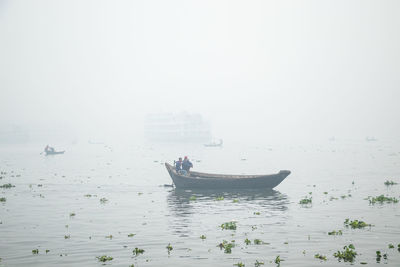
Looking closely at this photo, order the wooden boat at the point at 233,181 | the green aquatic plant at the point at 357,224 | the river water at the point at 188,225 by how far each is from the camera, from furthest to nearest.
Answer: the wooden boat at the point at 233,181, the green aquatic plant at the point at 357,224, the river water at the point at 188,225

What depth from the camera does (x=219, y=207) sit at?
30.0 meters

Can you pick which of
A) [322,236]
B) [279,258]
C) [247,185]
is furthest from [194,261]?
[247,185]

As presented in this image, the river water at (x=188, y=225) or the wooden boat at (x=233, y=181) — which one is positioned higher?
the wooden boat at (x=233, y=181)

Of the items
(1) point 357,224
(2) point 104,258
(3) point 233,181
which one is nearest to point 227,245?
(2) point 104,258

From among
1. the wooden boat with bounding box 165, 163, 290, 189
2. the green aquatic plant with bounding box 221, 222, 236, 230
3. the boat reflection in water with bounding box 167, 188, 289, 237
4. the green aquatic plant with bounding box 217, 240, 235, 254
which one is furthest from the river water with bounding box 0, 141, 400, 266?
the wooden boat with bounding box 165, 163, 290, 189

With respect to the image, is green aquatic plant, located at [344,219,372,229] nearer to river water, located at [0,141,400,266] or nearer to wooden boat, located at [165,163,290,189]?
river water, located at [0,141,400,266]

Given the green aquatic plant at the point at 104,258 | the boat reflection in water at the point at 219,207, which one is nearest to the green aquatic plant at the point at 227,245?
the boat reflection in water at the point at 219,207

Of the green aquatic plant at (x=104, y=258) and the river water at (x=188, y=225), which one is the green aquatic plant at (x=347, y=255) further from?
the green aquatic plant at (x=104, y=258)

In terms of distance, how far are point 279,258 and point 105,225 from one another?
35.3 ft

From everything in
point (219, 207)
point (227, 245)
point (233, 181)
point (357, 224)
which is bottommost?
point (227, 245)

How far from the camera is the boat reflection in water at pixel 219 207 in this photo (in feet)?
82.8

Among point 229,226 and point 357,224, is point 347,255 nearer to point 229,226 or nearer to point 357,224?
point 357,224

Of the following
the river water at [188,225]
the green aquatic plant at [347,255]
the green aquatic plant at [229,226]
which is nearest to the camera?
the green aquatic plant at [347,255]

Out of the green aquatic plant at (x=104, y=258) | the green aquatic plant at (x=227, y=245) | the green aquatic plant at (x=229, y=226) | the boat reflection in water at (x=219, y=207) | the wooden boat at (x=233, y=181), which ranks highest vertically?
the wooden boat at (x=233, y=181)
